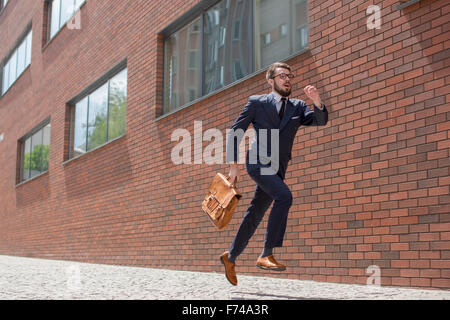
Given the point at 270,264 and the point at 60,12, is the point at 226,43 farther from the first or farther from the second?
the point at 60,12

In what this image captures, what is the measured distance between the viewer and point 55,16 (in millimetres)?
16188

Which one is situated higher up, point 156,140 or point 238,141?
point 156,140

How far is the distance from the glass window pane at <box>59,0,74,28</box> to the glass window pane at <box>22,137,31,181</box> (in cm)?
437

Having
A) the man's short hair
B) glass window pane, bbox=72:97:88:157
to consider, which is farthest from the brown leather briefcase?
glass window pane, bbox=72:97:88:157

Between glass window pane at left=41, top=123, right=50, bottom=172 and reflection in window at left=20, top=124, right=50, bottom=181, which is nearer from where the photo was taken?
glass window pane at left=41, top=123, right=50, bottom=172

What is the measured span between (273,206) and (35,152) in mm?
13703

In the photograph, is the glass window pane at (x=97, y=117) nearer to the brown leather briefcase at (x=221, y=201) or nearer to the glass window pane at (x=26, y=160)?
the glass window pane at (x=26, y=160)

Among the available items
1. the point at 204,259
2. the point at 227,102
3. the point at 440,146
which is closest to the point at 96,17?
the point at 227,102

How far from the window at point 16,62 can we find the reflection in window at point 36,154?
269cm

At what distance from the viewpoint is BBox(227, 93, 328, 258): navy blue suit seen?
4551 millimetres

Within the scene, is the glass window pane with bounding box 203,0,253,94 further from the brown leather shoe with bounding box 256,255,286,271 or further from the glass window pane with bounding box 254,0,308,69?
the brown leather shoe with bounding box 256,255,286,271

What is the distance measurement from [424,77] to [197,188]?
418 centimetres

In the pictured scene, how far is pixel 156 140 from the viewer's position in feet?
32.4
